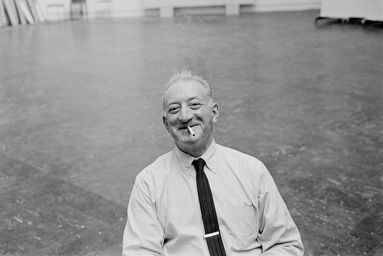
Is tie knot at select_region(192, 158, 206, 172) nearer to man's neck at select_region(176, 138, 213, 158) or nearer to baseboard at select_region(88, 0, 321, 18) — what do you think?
man's neck at select_region(176, 138, 213, 158)

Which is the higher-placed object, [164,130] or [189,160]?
[189,160]

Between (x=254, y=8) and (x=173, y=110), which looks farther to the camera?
(x=254, y=8)

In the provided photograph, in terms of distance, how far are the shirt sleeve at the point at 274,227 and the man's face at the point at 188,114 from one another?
0.26 m

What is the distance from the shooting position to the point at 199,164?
2.14 m

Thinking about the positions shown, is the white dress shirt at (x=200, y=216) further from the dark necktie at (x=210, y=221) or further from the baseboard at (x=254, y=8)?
the baseboard at (x=254, y=8)

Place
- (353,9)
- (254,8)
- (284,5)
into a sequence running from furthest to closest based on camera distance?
(254,8)
(284,5)
(353,9)

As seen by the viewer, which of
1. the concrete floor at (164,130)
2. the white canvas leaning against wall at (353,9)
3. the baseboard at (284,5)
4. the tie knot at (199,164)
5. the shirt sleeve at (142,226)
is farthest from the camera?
the baseboard at (284,5)

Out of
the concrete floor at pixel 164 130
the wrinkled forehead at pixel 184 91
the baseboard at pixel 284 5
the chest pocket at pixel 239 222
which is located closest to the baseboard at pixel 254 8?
the baseboard at pixel 284 5

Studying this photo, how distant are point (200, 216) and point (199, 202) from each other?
0.16 feet

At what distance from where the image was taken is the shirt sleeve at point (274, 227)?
2092 millimetres

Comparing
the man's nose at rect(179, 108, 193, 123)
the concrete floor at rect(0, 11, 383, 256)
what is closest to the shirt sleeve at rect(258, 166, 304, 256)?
the man's nose at rect(179, 108, 193, 123)

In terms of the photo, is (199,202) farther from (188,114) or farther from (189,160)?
(188,114)

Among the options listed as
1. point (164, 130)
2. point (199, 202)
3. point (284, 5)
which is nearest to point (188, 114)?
point (199, 202)

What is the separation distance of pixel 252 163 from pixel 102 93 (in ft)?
17.0
